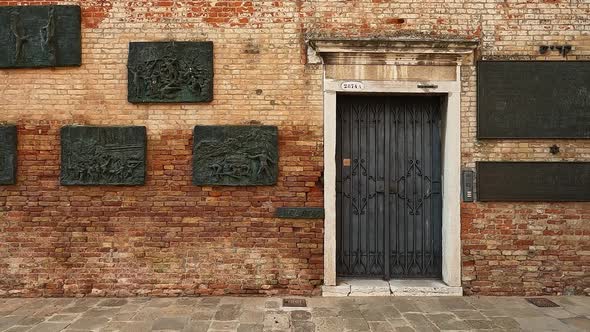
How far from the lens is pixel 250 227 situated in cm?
547

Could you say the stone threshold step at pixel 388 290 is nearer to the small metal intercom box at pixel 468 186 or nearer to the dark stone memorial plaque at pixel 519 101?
the small metal intercom box at pixel 468 186

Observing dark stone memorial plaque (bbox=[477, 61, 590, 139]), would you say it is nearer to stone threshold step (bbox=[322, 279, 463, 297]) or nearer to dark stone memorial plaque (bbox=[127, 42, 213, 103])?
stone threshold step (bbox=[322, 279, 463, 297])

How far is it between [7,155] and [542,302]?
7257 millimetres

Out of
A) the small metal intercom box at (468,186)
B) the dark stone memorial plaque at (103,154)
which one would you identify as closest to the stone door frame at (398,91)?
the small metal intercom box at (468,186)

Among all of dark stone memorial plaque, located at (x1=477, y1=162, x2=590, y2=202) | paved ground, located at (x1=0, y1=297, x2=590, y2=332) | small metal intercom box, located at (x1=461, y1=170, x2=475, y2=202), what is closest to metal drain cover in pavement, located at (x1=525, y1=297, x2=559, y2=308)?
paved ground, located at (x1=0, y1=297, x2=590, y2=332)

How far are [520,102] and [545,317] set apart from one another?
2.73m

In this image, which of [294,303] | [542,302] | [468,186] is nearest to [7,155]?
[294,303]

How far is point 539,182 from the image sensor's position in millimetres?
5492

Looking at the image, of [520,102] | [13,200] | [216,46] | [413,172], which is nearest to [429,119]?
[413,172]

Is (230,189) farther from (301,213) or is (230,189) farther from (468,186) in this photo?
(468,186)

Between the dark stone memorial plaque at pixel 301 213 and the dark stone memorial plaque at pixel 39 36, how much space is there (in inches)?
133

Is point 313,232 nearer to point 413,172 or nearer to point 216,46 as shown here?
point 413,172

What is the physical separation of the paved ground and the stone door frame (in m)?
0.62

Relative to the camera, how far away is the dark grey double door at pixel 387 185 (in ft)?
18.8
